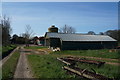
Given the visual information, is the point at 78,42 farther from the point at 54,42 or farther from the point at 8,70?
the point at 8,70

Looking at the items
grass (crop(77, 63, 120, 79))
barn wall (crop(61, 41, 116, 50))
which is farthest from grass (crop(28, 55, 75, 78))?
barn wall (crop(61, 41, 116, 50))

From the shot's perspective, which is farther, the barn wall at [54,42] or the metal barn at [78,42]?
the barn wall at [54,42]

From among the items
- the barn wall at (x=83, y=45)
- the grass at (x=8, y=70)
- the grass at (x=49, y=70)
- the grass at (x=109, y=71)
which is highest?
the barn wall at (x=83, y=45)

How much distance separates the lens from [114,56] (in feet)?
72.7

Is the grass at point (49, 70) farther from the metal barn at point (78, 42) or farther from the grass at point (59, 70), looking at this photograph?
the metal barn at point (78, 42)

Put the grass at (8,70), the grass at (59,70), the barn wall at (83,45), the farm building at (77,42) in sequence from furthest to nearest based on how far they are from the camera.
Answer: the farm building at (77,42), the barn wall at (83,45), the grass at (8,70), the grass at (59,70)

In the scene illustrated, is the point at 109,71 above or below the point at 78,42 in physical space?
below

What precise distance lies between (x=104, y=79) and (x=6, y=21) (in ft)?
163

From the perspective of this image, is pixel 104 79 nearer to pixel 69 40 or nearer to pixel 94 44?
pixel 69 40

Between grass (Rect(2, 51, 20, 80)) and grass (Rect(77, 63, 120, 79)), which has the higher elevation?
grass (Rect(77, 63, 120, 79))

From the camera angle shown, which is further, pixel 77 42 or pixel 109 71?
pixel 77 42

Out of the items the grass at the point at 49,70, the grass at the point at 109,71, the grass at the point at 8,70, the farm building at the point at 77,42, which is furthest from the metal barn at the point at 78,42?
the grass at the point at 109,71

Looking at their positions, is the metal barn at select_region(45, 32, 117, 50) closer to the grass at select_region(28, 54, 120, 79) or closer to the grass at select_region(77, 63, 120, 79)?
the grass at select_region(28, 54, 120, 79)

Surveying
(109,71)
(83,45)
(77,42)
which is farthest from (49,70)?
(83,45)
